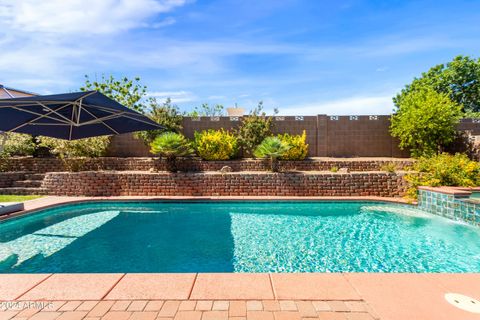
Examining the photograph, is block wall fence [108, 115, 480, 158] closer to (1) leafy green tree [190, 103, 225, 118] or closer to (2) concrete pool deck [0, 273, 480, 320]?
(2) concrete pool deck [0, 273, 480, 320]

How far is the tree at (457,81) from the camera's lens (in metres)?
25.6

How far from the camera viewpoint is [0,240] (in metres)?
6.50

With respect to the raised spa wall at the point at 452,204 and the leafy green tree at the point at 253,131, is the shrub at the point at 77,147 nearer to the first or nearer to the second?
the leafy green tree at the point at 253,131

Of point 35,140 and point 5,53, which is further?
point 35,140

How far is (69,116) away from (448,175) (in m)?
12.5

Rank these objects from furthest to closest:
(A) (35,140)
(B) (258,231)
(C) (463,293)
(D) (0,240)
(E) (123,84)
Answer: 1. (E) (123,84)
2. (A) (35,140)
3. (B) (258,231)
4. (D) (0,240)
5. (C) (463,293)

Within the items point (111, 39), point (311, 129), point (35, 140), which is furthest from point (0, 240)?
point (311, 129)

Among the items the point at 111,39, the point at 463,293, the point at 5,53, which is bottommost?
the point at 463,293

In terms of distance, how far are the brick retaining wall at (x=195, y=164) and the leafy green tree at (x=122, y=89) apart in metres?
9.40

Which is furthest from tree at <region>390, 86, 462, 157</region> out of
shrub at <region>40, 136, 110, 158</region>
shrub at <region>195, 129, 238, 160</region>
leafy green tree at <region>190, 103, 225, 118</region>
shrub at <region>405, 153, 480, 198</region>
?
leafy green tree at <region>190, 103, 225, 118</region>

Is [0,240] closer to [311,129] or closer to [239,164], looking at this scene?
[239,164]

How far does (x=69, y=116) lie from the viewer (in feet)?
25.3

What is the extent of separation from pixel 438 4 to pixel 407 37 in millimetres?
1903

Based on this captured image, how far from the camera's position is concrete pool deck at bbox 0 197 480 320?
9.05 ft
